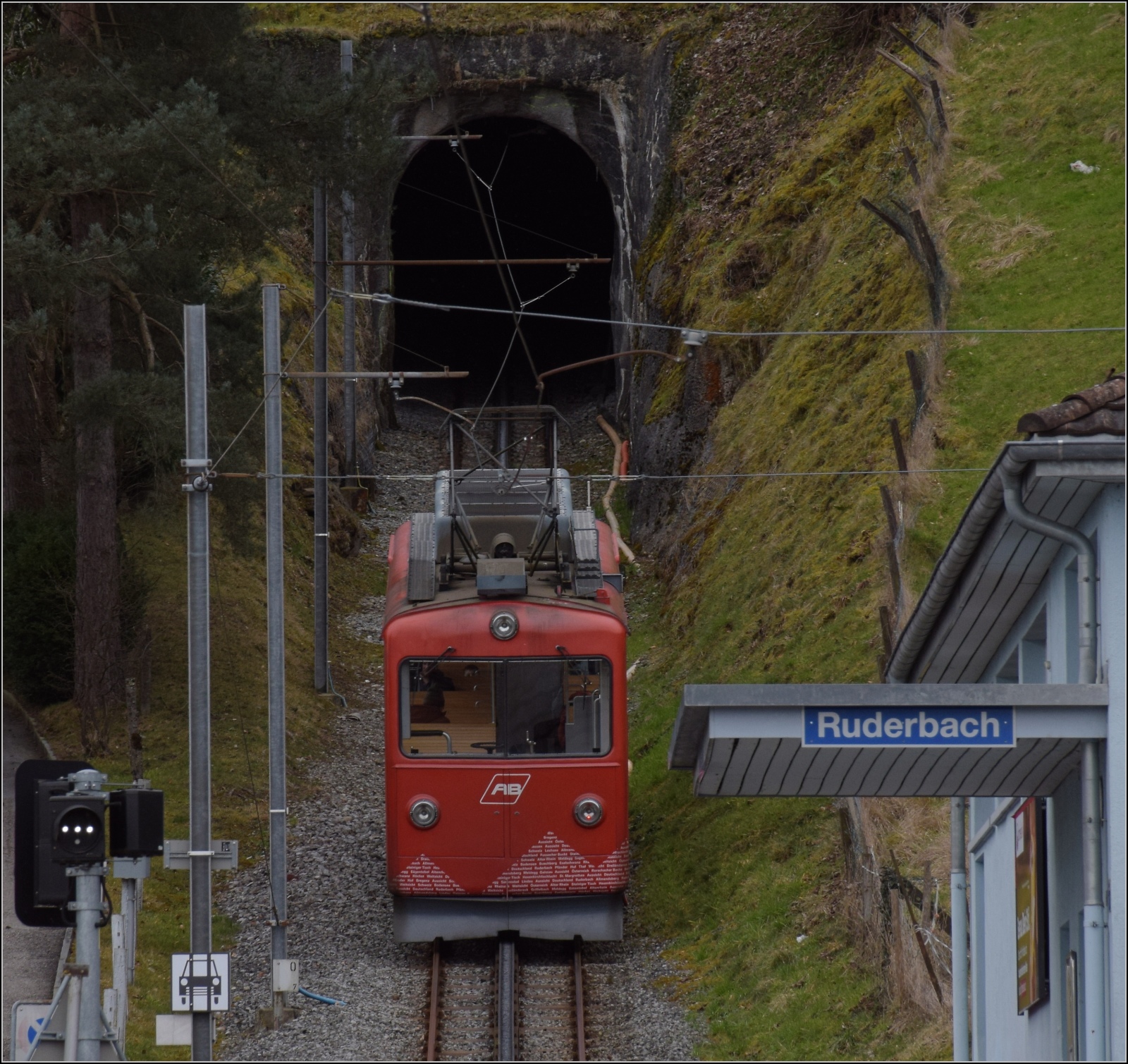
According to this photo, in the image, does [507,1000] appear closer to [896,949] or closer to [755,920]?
[755,920]

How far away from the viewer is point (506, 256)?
45.6 m

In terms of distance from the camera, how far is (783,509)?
22.9 metres

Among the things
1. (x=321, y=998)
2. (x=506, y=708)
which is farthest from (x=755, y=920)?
(x=321, y=998)

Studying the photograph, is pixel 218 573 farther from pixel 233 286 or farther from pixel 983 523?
pixel 983 523

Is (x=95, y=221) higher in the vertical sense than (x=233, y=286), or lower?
lower

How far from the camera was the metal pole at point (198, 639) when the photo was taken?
38.3 ft

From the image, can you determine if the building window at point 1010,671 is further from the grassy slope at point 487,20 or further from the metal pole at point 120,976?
the grassy slope at point 487,20

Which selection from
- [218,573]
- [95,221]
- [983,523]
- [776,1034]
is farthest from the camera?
[218,573]

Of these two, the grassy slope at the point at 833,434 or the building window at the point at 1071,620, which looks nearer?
the building window at the point at 1071,620

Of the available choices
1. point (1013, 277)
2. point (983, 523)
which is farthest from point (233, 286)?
point (983, 523)

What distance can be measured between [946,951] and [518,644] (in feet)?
15.0

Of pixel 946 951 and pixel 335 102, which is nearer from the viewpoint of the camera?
pixel 946 951

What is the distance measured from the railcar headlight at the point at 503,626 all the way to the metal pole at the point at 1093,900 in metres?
7.60

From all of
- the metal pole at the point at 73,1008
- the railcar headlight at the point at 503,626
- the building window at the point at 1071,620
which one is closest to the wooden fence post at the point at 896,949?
the railcar headlight at the point at 503,626
